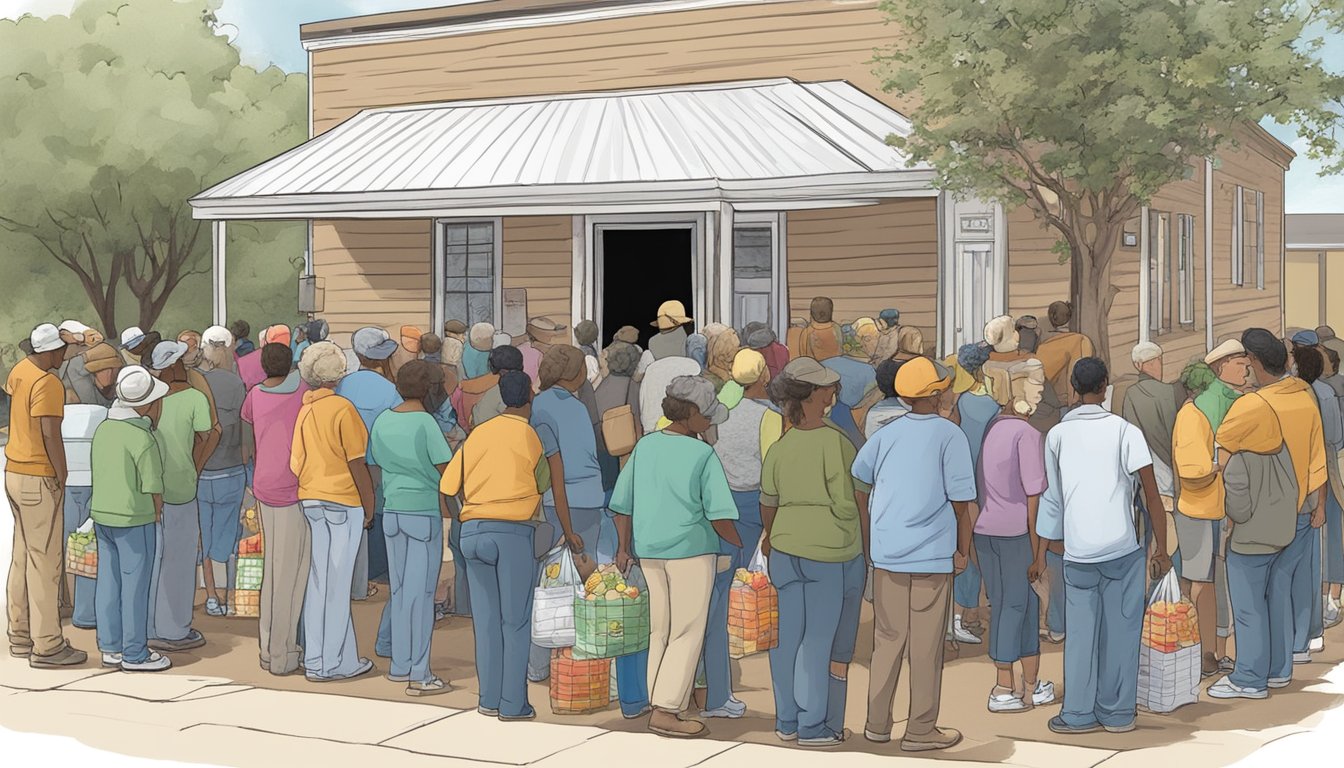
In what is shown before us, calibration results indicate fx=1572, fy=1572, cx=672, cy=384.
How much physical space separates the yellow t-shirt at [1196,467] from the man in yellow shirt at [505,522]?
11.1ft

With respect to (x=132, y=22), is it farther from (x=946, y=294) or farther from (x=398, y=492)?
(x=398, y=492)

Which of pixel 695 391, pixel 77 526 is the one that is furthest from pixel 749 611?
pixel 77 526

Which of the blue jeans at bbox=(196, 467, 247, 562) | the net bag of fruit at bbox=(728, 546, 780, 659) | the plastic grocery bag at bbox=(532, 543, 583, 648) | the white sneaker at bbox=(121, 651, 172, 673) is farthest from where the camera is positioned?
the blue jeans at bbox=(196, 467, 247, 562)

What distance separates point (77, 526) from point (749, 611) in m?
4.81

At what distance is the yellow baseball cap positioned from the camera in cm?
740

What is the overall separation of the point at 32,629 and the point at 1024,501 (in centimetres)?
601

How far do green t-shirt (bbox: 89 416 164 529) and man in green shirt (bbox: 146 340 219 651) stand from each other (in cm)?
36

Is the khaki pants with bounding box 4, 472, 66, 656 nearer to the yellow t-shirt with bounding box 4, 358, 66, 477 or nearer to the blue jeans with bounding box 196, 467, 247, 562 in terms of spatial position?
the yellow t-shirt with bounding box 4, 358, 66, 477

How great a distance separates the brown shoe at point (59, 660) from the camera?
9.59m

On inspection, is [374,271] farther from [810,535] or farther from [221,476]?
[810,535]

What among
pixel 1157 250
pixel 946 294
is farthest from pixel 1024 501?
pixel 1157 250

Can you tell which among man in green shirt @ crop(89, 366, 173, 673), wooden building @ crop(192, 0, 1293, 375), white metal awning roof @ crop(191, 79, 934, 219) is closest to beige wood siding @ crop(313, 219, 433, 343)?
wooden building @ crop(192, 0, 1293, 375)

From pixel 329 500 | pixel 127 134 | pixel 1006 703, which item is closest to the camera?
A: pixel 1006 703

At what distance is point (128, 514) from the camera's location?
9.15 meters
